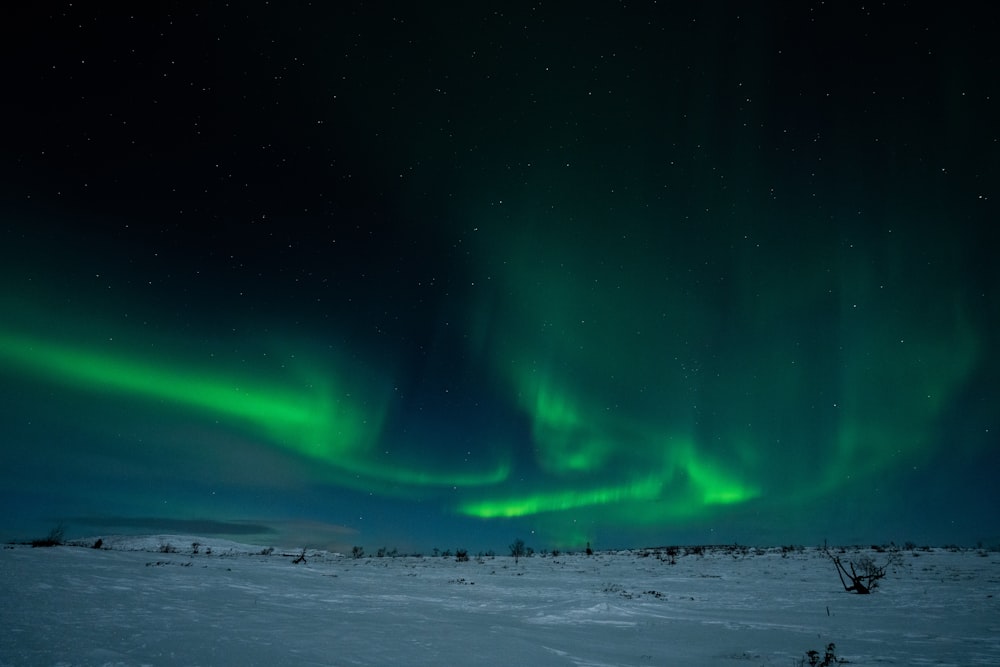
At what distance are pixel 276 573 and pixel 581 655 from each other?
577 inches

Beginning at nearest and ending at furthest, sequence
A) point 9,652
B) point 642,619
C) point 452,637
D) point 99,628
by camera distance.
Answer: point 9,652 → point 99,628 → point 452,637 → point 642,619

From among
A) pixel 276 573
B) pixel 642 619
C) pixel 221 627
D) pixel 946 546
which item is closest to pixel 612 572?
pixel 642 619

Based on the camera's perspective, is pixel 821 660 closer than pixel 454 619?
Yes

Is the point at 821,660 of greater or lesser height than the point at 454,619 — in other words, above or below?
above

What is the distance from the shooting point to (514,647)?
28.6 feet

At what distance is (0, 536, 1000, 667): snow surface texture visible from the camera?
289 inches

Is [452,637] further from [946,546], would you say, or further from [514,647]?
[946,546]

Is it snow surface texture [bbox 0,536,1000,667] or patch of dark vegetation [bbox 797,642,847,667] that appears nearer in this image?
snow surface texture [bbox 0,536,1000,667]

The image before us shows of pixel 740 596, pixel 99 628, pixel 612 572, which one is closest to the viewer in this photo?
pixel 99 628

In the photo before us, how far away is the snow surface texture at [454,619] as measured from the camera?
7328 millimetres

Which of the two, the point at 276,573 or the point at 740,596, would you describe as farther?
the point at 276,573

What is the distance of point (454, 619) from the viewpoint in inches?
444

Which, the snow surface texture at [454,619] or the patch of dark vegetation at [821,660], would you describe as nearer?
the snow surface texture at [454,619]

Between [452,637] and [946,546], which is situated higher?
[946,546]
